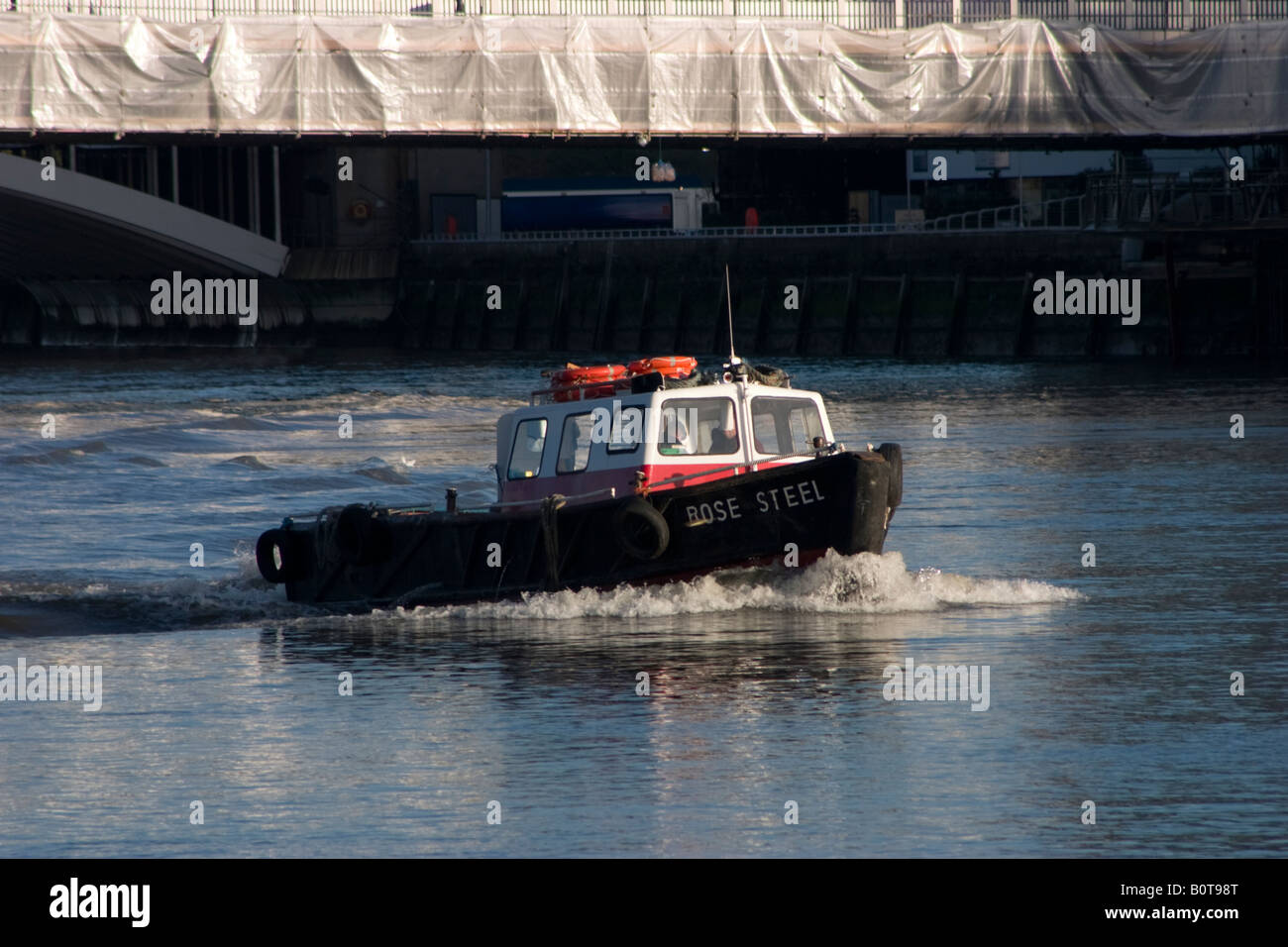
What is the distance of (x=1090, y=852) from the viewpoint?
12852mm

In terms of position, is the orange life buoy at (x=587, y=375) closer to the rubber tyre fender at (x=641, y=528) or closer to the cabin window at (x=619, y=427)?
the cabin window at (x=619, y=427)

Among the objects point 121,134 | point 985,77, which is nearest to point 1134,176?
point 985,77

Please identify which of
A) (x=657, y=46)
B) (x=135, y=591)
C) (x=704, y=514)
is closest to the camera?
(x=704, y=514)

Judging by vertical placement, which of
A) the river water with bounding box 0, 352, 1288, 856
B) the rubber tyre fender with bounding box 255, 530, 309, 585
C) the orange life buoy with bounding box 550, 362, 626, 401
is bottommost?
the river water with bounding box 0, 352, 1288, 856

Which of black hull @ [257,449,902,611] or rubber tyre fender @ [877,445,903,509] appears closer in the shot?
black hull @ [257,449,902,611]

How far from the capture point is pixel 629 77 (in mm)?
65562

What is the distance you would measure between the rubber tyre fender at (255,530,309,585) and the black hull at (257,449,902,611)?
5.55 feet

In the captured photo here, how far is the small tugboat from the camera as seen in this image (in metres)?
21.8

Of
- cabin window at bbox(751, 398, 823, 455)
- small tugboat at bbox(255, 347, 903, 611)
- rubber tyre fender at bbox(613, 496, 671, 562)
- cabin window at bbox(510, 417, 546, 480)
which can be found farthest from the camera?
cabin window at bbox(510, 417, 546, 480)

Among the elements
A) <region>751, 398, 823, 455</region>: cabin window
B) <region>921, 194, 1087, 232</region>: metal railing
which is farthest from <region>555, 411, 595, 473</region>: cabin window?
→ <region>921, 194, 1087, 232</region>: metal railing

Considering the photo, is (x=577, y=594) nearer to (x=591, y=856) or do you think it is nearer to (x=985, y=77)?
(x=591, y=856)

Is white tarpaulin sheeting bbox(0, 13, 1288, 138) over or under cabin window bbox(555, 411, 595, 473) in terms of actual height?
over

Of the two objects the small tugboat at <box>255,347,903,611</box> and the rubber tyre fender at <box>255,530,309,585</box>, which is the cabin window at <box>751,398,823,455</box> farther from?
the rubber tyre fender at <box>255,530,309,585</box>
